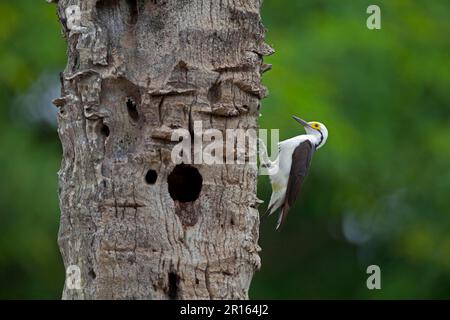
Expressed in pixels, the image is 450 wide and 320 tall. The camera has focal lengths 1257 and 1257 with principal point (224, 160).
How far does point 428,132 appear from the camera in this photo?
52.2 feet

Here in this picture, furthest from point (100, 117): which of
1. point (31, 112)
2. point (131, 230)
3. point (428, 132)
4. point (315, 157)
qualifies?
point (428, 132)

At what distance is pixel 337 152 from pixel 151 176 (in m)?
6.23

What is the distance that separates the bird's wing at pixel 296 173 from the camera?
10344 millimetres

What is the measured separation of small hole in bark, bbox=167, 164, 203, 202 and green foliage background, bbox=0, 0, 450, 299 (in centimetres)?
517

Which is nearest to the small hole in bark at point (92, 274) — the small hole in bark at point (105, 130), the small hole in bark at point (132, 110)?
the small hole in bark at point (105, 130)

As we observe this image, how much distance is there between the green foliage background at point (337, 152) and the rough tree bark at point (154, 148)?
16.9 feet

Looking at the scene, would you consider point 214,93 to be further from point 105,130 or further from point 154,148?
point 105,130

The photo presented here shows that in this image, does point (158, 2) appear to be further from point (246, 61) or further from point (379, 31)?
point (379, 31)

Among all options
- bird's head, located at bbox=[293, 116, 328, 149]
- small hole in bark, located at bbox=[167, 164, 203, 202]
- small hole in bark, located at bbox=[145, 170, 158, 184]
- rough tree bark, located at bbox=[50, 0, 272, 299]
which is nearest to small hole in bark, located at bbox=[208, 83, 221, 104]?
rough tree bark, located at bbox=[50, 0, 272, 299]

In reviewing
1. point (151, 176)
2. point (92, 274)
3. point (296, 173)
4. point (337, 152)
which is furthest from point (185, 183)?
point (337, 152)

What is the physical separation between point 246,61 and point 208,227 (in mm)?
1065

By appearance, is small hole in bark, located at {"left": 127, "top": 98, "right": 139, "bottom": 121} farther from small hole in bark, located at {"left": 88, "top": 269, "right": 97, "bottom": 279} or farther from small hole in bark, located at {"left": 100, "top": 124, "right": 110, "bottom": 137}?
small hole in bark, located at {"left": 88, "top": 269, "right": 97, "bottom": 279}

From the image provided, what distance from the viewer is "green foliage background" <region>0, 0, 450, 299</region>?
551 inches

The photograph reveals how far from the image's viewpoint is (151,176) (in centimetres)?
766
